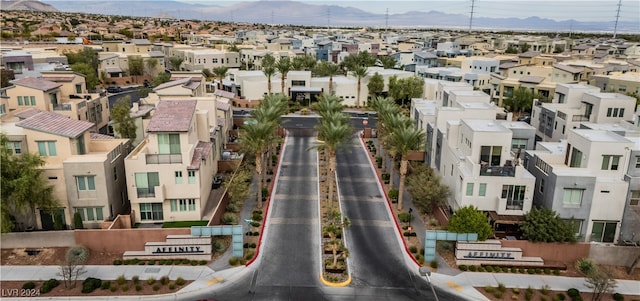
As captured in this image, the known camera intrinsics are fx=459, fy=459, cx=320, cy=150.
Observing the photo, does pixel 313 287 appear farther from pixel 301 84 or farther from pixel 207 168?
pixel 301 84

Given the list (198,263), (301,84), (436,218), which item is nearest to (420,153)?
(436,218)

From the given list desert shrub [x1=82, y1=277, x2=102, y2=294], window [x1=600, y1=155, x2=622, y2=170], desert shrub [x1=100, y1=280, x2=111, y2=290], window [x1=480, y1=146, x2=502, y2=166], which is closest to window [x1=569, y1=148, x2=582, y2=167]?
window [x1=600, y1=155, x2=622, y2=170]

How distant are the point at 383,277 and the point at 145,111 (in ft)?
118

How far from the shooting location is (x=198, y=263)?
34.3 meters

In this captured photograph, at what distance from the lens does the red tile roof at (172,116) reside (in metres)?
37.9

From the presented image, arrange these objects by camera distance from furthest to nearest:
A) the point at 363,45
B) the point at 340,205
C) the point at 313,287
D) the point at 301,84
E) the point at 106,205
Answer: the point at 363,45 < the point at 301,84 < the point at 340,205 < the point at 106,205 < the point at 313,287

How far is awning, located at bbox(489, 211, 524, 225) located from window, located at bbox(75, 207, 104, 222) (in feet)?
105

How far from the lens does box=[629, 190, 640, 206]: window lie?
35.2 meters

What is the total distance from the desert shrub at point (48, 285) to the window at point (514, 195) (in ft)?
111

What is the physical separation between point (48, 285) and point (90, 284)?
2.77m

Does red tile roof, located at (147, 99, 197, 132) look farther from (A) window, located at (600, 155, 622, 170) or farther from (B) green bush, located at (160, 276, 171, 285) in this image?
(A) window, located at (600, 155, 622, 170)

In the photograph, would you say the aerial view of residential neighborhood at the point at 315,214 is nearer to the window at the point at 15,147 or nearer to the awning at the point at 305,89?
the window at the point at 15,147

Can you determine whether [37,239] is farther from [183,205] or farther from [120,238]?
[183,205]

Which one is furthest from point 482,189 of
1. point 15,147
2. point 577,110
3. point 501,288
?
point 15,147
